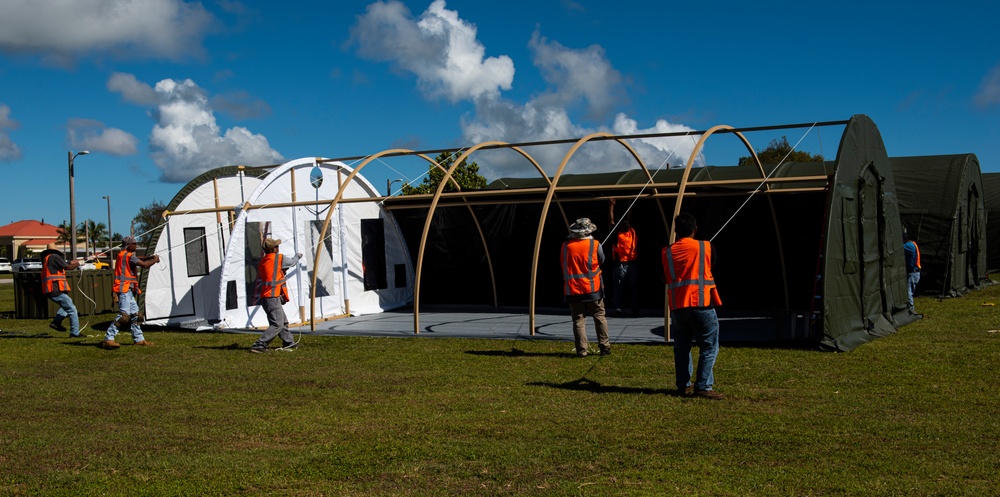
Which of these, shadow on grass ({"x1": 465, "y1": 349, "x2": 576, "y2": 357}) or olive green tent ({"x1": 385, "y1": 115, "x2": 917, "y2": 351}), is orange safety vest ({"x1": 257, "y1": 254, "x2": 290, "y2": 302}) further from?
olive green tent ({"x1": 385, "y1": 115, "x2": 917, "y2": 351})

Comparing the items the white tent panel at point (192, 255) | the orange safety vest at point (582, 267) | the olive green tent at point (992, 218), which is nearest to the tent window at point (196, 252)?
the white tent panel at point (192, 255)

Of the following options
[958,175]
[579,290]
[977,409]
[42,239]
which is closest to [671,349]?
[579,290]

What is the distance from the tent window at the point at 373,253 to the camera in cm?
1661

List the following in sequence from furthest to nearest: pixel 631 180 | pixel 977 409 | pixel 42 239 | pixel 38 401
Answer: pixel 42 239, pixel 631 180, pixel 38 401, pixel 977 409

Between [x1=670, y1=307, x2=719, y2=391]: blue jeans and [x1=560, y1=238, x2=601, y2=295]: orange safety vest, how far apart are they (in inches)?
85.8

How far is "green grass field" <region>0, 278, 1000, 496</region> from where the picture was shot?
5289mm

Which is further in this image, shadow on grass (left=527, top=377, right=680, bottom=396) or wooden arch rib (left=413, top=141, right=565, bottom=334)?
wooden arch rib (left=413, top=141, right=565, bottom=334)

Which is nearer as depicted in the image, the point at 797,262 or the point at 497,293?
the point at 797,262

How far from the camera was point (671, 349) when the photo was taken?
10.5 meters

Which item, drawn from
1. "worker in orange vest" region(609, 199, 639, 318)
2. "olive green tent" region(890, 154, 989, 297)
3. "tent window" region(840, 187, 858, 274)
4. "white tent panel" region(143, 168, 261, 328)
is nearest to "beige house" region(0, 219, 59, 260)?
"white tent panel" region(143, 168, 261, 328)

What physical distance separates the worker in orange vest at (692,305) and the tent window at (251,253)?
8455 mm

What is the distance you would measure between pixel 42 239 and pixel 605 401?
97.9 m

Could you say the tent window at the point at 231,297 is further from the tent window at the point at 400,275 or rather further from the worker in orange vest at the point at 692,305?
the worker in orange vest at the point at 692,305

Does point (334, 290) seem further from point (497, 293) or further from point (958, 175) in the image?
point (958, 175)
